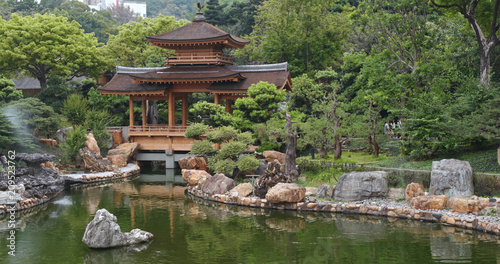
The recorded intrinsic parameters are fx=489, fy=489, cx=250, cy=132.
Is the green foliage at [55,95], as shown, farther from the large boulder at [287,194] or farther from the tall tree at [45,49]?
the large boulder at [287,194]

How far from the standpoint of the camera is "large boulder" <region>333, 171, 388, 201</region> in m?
16.5

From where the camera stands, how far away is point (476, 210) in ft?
46.8

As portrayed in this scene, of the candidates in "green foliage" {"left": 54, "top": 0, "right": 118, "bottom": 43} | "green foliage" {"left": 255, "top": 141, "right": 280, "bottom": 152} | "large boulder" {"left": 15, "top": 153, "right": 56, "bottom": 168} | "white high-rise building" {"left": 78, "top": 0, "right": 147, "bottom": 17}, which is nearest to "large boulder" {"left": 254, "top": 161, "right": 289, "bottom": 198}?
"green foliage" {"left": 255, "top": 141, "right": 280, "bottom": 152}

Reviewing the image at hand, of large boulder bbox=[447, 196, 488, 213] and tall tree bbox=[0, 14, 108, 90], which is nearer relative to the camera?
large boulder bbox=[447, 196, 488, 213]

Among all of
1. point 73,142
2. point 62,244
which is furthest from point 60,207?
point 73,142

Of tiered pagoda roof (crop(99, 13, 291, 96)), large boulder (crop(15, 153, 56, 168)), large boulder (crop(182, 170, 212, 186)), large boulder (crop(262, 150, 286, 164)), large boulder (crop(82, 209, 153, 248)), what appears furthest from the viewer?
tiered pagoda roof (crop(99, 13, 291, 96))

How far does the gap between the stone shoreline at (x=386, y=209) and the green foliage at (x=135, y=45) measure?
19.1 m

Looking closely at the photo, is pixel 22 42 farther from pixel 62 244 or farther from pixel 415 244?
pixel 415 244

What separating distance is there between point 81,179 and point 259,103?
29.8 feet

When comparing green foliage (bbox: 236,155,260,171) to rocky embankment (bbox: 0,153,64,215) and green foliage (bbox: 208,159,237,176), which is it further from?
rocky embankment (bbox: 0,153,64,215)

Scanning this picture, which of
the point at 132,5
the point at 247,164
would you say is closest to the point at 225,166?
the point at 247,164

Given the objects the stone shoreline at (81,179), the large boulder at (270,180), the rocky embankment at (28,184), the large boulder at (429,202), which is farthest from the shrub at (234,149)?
the large boulder at (429,202)

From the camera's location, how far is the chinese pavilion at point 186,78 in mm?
27625

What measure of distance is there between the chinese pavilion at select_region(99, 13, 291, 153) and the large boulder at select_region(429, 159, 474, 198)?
12.2m
